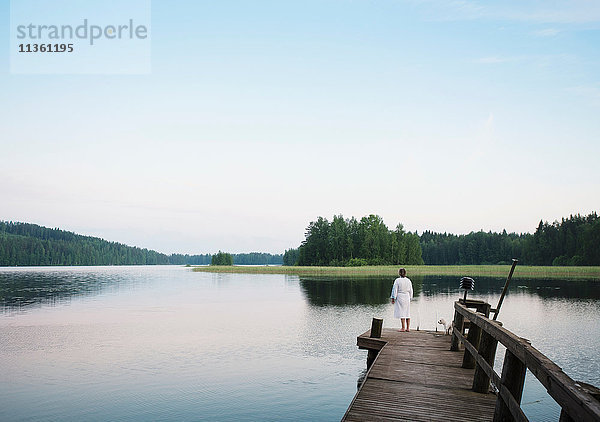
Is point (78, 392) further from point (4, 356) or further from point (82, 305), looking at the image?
point (82, 305)

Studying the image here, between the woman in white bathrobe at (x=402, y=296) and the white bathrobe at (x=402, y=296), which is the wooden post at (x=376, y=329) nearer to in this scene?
the woman in white bathrobe at (x=402, y=296)

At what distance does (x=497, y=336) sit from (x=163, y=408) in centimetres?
838

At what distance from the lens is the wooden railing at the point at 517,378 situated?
10.5ft

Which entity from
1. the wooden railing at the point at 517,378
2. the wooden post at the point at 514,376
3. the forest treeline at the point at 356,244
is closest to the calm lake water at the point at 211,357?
the wooden railing at the point at 517,378

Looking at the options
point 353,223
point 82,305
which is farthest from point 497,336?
point 353,223

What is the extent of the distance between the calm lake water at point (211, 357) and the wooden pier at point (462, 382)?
7.03ft

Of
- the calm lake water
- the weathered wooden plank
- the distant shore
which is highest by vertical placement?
the weathered wooden plank

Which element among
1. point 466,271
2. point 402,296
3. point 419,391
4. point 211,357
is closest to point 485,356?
point 419,391

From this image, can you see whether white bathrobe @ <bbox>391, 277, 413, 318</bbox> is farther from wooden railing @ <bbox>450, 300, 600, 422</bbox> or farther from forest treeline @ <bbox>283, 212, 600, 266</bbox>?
forest treeline @ <bbox>283, 212, 600, 266</bbox>

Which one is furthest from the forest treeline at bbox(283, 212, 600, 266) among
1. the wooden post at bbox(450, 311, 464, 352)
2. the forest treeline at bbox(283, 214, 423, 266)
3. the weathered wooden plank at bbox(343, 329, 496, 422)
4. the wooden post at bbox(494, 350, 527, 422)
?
the wooden post at bbox(494, 350, 527, 422)

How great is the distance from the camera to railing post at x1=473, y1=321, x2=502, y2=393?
7.38 m

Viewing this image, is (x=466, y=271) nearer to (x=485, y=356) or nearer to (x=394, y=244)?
(x=394, y=244)

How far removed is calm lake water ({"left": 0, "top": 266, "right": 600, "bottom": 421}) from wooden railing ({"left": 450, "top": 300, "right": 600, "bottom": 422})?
4314 mm

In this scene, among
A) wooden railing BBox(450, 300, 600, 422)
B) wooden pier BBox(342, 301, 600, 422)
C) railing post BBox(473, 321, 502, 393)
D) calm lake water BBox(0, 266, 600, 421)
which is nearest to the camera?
wooden railing BBox(450, 300, 600, 422)
